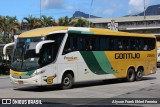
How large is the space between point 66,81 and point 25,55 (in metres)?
2.45

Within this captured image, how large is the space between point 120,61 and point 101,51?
209 centimetres

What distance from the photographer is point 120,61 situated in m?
24.3

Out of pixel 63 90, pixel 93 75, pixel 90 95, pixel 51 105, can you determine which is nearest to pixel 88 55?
pixel 93 75

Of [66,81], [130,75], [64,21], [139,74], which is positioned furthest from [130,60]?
[64,21]

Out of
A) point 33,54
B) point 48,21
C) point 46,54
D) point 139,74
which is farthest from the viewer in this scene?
point 48,21

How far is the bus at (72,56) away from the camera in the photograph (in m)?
19.1

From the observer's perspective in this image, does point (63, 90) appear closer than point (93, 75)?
Yes

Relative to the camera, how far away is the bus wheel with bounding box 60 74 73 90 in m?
20.2

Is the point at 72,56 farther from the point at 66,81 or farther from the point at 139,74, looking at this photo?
the point at 139,74

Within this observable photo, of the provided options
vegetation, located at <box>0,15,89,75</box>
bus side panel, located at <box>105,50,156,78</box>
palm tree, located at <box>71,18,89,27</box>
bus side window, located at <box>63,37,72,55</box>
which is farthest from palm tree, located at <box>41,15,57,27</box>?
bus side window, located at <box>63,37,72,55</box>

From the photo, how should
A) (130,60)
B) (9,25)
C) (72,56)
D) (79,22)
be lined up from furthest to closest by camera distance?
(79,22)
(9,25)
(130,60)
(72,56)

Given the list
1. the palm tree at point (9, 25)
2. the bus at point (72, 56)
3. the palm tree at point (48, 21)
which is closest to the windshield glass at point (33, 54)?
the bus at point (72, 56)

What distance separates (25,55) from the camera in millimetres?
19281

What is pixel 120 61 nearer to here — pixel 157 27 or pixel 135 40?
pixel 135 40
